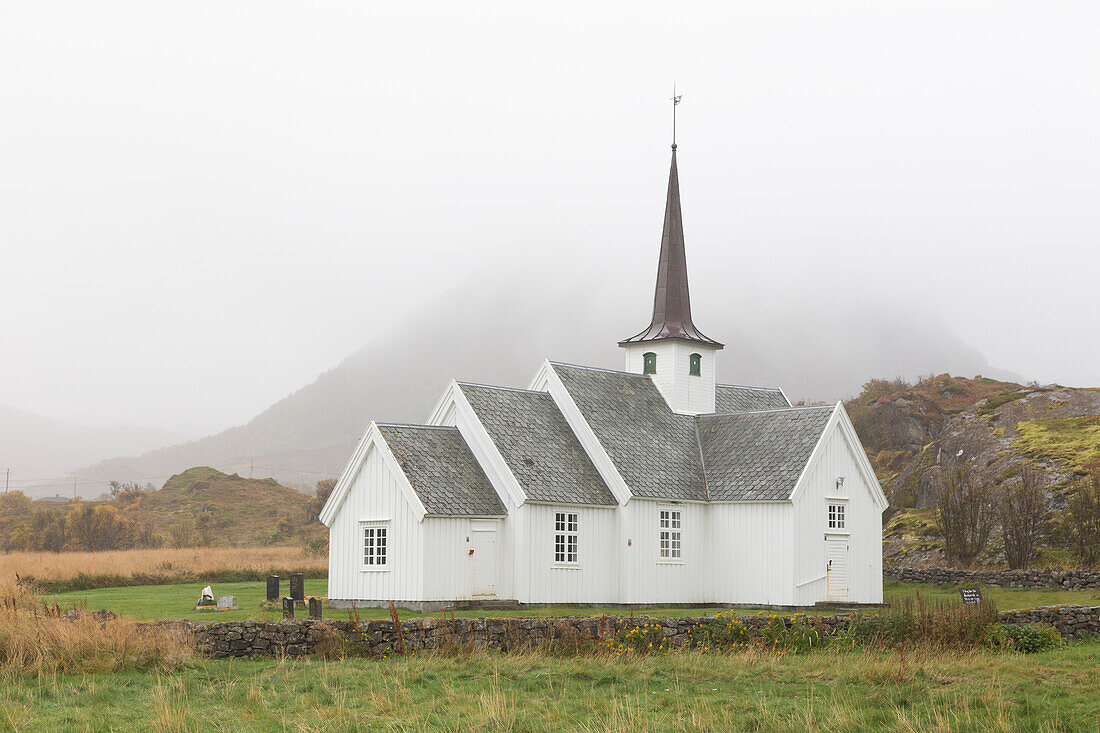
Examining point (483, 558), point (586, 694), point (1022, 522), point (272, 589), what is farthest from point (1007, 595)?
point (586, 694)

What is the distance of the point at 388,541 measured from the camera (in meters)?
29.0

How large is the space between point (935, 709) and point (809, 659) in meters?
5.13

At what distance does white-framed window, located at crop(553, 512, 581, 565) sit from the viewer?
99.0 ft

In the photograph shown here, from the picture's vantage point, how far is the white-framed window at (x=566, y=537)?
30.2m

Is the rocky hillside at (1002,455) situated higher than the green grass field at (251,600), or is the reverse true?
the rocky hillside at (1002,455)

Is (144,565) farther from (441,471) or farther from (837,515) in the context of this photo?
(837,515)

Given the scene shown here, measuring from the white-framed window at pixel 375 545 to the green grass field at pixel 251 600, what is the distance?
1541mm

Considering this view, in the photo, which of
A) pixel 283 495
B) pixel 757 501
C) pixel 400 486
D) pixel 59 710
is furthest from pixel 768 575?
pixel 283 495

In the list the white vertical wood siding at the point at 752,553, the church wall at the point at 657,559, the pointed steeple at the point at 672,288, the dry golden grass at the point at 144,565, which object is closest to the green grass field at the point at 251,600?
the church wall at the point at 657,559

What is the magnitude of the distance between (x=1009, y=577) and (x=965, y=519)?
16.6ft

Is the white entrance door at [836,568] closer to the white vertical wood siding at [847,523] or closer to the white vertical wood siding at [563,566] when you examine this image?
the white vertical wood siding at [847,523]

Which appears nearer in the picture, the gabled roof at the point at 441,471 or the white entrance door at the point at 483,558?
the gabled roof at the point at 441,471

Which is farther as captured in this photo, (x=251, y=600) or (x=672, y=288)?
(x=672, y=288)

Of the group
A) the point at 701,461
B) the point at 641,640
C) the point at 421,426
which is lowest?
the point at 641,640
